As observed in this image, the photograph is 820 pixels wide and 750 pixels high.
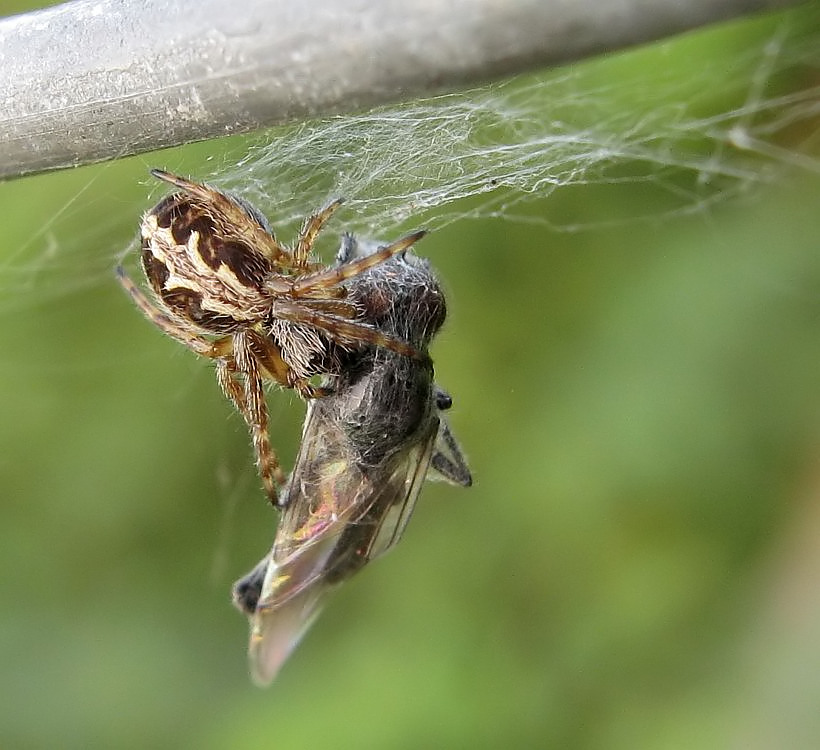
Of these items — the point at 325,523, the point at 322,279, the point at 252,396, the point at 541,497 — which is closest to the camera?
the point at 325,523

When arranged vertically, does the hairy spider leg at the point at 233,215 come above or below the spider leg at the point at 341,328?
above

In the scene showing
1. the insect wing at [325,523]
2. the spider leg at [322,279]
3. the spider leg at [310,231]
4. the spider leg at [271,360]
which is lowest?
the insect wing at [325,523]

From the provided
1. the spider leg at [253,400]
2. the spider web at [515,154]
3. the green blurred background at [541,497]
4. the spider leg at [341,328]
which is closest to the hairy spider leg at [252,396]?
the spider leg at [253,400]

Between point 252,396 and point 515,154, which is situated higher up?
point 515,154

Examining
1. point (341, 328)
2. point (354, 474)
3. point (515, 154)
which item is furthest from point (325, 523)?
point (515, 154)

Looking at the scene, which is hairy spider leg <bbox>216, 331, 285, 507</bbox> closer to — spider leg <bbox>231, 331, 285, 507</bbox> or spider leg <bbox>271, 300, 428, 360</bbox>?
spider leg <bbox>231, 331, 285, 507</bbox>

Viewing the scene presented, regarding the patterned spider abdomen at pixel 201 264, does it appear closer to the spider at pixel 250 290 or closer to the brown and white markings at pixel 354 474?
the spider at pixel 250 290

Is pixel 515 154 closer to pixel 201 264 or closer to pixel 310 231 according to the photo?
pixel 310 231
